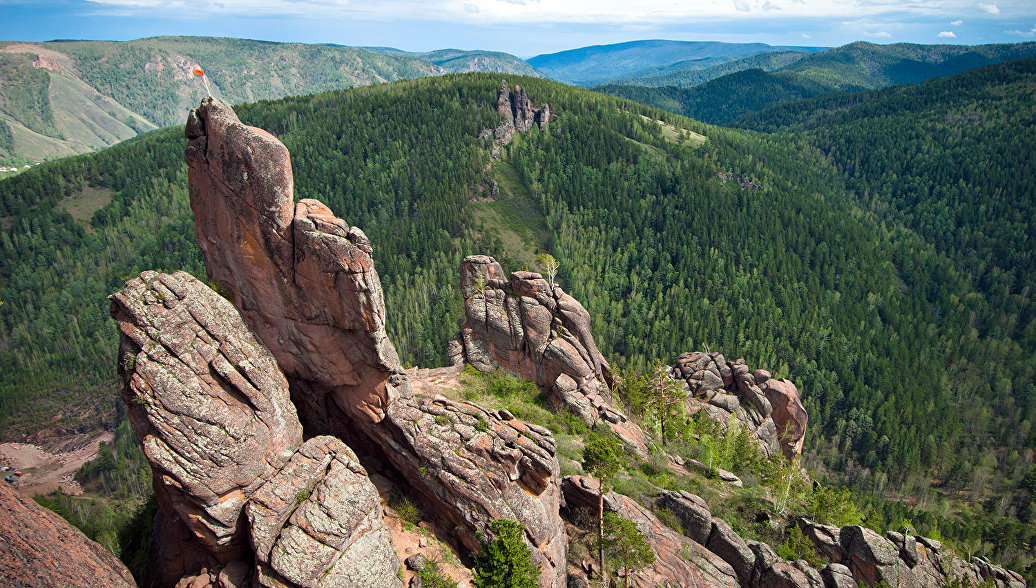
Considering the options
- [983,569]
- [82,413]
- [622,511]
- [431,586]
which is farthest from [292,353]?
[82,413]

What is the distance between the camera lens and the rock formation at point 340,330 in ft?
102

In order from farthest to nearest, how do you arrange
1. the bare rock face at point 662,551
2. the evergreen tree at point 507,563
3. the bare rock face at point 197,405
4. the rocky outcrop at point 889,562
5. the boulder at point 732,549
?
1. the rocky outcrop at point 889,562
2. the boulder at point 732,549
3. the bare rock face at point 662,551
4. the evergreen tree at point 507,563
5. the bare rock face at point 197,405

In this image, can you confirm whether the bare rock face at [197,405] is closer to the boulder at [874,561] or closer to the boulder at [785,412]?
the boulder at [874,561]

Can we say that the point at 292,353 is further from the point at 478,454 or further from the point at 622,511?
the point at 622,511

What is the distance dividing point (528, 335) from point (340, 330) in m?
32.7

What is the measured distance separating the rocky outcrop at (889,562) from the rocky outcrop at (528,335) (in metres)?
21.2

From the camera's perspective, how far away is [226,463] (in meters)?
26.8

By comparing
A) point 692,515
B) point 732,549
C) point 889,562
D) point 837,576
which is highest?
point 692,515

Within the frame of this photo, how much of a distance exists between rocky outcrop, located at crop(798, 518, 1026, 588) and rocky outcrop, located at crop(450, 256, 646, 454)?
21.2 meters

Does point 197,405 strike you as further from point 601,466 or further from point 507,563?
point 601,466

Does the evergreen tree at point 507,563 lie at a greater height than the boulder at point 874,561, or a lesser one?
greater

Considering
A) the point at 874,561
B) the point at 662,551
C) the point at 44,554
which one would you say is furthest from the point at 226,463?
the point at 874,561

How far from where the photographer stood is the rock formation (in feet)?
102

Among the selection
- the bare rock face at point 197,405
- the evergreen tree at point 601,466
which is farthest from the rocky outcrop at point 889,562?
the bare rock face at point 197,405
